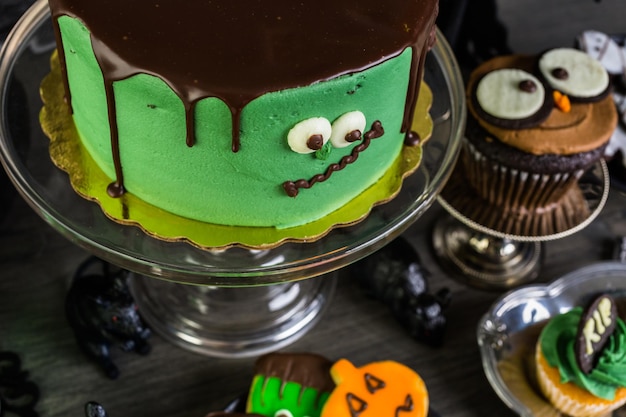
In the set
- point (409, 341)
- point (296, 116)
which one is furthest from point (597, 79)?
point (296, 116)

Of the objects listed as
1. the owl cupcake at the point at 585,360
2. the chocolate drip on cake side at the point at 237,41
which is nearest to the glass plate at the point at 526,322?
the owl cupcake at the point at 585,360

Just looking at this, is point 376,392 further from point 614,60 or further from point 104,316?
point 614,60

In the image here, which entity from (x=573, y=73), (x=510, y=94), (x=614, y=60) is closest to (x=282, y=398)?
(x=510, y=94)

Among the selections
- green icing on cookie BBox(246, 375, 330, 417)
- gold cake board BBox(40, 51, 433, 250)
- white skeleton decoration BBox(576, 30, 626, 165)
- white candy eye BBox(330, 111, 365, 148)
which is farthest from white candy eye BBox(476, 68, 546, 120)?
green icing on cookie BBox(246, 375, 330, 417)

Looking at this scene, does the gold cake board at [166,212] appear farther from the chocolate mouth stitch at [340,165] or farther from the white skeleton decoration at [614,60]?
the white skeleton decoration at [614,60]

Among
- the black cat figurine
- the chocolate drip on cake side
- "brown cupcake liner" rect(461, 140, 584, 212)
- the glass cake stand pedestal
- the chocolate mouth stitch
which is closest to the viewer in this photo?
the chocolate drip on cake side

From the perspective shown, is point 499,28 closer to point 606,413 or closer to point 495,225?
point 495,225

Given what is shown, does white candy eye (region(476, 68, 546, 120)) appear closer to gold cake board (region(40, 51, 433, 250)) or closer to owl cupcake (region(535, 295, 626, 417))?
gold cake board (region(40, 51, 433, 250))
